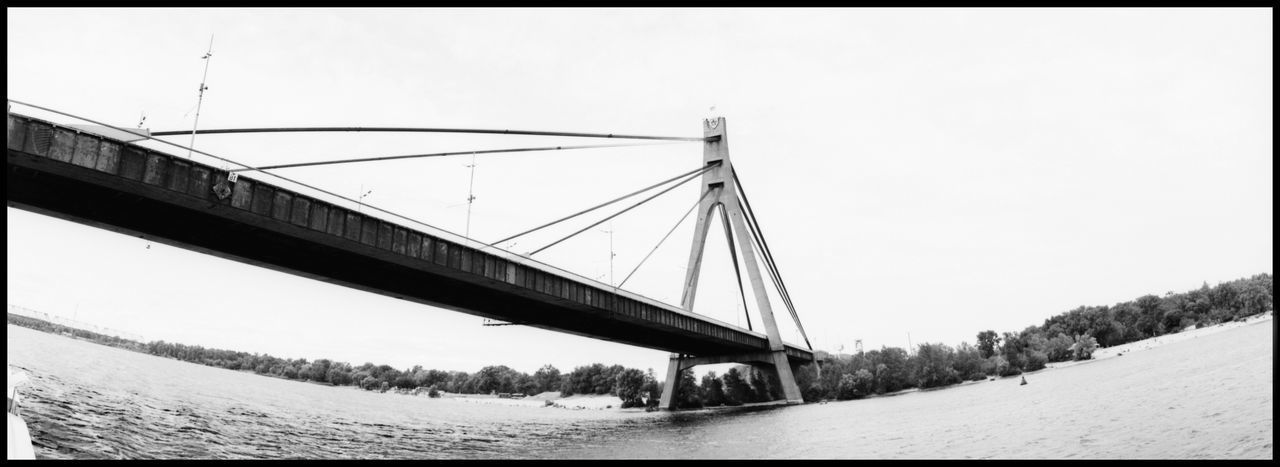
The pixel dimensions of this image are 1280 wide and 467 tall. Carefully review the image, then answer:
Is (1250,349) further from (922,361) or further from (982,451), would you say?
(982,451)

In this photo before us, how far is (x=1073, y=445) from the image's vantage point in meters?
19.6

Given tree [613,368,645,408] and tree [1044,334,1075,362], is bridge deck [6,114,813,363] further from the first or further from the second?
tree [1044,334,1075,362]

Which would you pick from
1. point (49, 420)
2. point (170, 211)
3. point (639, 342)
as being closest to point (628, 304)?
point (639, 342)

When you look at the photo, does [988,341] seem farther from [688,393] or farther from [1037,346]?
[688,393]

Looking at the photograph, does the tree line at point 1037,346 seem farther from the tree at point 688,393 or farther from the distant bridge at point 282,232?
the distant bridge at point 282,232

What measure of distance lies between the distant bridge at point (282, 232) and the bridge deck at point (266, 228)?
0.15ft

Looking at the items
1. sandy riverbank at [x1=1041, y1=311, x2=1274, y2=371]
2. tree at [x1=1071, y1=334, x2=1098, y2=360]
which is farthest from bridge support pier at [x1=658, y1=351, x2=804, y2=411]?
sandy riverbank at [x1=1041, y1=311, x2=1274, y2=371]

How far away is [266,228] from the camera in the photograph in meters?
26.6

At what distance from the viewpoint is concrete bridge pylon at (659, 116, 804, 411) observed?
222 ft

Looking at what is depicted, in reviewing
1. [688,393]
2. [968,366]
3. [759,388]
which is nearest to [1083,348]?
[968,366]

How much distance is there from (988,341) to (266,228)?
100 meters

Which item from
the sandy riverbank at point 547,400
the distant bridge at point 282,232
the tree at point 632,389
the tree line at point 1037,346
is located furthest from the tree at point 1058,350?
the sandy riverbank at point 547,400

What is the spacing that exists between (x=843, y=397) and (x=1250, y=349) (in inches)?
1439

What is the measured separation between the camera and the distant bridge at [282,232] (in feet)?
71.9
